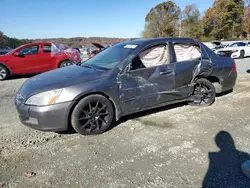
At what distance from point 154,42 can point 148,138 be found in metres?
1.81

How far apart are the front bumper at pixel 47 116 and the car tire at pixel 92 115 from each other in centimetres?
15

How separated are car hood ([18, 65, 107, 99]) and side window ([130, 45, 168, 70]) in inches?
24.5

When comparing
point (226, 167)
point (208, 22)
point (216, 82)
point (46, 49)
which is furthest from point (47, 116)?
point (208, 22)

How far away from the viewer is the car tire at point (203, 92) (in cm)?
419

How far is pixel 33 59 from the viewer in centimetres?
841

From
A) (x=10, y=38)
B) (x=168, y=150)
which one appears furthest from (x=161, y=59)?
(x=10, y=38)

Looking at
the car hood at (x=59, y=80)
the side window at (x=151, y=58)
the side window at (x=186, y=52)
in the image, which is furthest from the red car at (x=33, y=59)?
the side window at (x=186, y=52)

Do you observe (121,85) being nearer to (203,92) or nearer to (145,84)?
(145,84)

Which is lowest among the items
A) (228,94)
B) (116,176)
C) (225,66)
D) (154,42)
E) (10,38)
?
(116,176)

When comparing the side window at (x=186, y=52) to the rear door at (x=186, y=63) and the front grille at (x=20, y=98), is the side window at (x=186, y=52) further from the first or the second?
the front grille at (x=20, y=98)

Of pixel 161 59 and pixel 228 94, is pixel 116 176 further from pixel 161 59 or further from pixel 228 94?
pixel 228 94

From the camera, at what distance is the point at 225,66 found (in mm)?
4383

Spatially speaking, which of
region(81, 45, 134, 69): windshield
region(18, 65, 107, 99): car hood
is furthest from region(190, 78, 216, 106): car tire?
region(18, 65, 107, 99): car hood

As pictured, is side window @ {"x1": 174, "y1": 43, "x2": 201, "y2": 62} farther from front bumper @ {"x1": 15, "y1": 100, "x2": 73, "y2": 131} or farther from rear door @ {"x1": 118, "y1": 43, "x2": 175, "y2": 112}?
front bumper @ {"x1": 15, "y1": 100, "x2": 73, "y2": 131}
